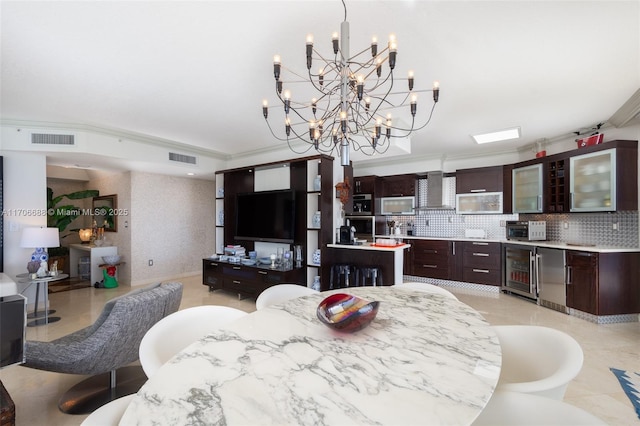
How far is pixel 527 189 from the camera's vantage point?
4852 millimetres

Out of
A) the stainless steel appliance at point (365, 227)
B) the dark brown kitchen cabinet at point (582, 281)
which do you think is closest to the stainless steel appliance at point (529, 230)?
the dark brown kitchen cabinet at point (582, 281)

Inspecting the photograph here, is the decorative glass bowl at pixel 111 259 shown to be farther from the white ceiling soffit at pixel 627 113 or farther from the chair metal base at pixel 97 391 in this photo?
the white ceiling soffit at pixel 627 113

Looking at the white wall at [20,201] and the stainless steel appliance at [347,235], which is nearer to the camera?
the white wall at [20,201]

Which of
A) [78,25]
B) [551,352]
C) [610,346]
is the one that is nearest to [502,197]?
[610,346]

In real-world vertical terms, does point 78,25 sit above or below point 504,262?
above

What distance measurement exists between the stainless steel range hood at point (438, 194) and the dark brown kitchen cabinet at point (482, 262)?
0.87 meters

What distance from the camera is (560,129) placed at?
13.7 feet

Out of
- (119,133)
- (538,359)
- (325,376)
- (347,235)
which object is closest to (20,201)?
(119,133)

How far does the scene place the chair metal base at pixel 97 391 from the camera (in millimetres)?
1993

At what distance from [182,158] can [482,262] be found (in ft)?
18.6

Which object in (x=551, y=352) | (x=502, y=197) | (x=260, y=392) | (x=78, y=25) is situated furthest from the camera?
(x=502, y=197)

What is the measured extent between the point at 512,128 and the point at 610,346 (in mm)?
2771

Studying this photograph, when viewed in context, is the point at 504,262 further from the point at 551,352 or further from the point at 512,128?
the point at 551,352

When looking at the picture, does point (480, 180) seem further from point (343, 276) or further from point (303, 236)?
point (303, 236)
